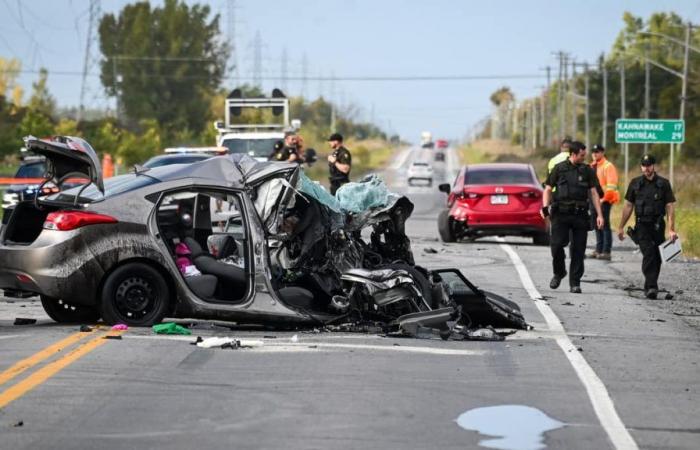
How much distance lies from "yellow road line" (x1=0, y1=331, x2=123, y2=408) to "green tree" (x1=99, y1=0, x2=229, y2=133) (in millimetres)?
99983

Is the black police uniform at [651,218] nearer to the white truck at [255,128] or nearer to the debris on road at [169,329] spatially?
the debris on road at [169,329]

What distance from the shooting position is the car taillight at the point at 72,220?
12.9 metres

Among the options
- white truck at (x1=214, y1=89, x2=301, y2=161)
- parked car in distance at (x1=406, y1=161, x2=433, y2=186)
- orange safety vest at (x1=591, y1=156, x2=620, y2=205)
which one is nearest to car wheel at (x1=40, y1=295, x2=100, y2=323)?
orange safety vest at (x1=591, y1=156, x2=620, y2=205)

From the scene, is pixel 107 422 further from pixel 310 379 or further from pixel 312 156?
pixel 312 156

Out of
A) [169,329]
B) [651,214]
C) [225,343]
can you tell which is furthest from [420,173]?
[225,343]

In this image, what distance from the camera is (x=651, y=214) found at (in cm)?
1848

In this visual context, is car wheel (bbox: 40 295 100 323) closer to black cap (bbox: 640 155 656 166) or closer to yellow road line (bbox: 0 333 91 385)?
yellow road line (bbox: 0 333 91 385)

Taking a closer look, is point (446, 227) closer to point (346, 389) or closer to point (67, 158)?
point (67, 158)

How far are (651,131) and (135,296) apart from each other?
1349 inches

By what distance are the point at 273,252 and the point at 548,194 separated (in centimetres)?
593

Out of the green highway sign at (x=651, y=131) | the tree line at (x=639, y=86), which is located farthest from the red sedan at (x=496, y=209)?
the tree line at (x=639, y=86)

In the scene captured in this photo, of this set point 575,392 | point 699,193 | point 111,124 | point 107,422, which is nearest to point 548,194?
point 575,392

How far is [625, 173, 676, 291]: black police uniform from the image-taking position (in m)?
18.4

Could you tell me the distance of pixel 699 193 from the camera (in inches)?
2015
